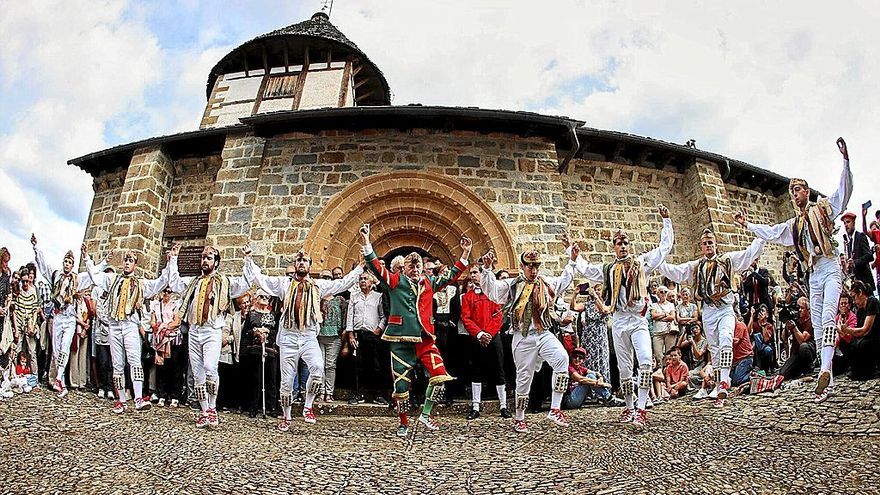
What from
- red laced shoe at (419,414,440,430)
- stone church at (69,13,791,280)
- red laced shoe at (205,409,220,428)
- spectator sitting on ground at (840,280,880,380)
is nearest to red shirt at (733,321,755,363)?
spectator sitting on ground at (840,280,880,380)

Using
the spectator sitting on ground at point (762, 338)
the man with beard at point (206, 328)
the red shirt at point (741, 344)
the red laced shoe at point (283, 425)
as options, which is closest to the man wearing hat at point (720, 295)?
the red shirt at point (741, 344)

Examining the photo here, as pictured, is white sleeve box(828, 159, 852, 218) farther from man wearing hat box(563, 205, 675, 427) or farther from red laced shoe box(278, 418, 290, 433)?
red laced shoe box(278, 418, 290, 433)

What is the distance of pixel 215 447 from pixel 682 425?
12.6ft

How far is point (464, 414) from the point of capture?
6.12 m

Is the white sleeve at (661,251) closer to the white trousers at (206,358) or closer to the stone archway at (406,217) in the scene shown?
the stone archway at (406,217)

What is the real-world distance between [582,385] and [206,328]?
421cm

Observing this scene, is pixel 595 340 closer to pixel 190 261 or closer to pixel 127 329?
pixel 127 329

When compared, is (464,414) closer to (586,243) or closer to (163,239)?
(586,243)

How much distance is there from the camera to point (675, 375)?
6.82 meters

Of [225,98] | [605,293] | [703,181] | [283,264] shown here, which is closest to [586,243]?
[703,181]

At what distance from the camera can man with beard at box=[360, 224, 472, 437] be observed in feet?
16.7

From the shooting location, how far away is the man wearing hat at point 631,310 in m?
4.99

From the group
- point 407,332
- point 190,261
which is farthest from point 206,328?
point 190,261

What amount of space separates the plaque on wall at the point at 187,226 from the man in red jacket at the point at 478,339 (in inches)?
251
